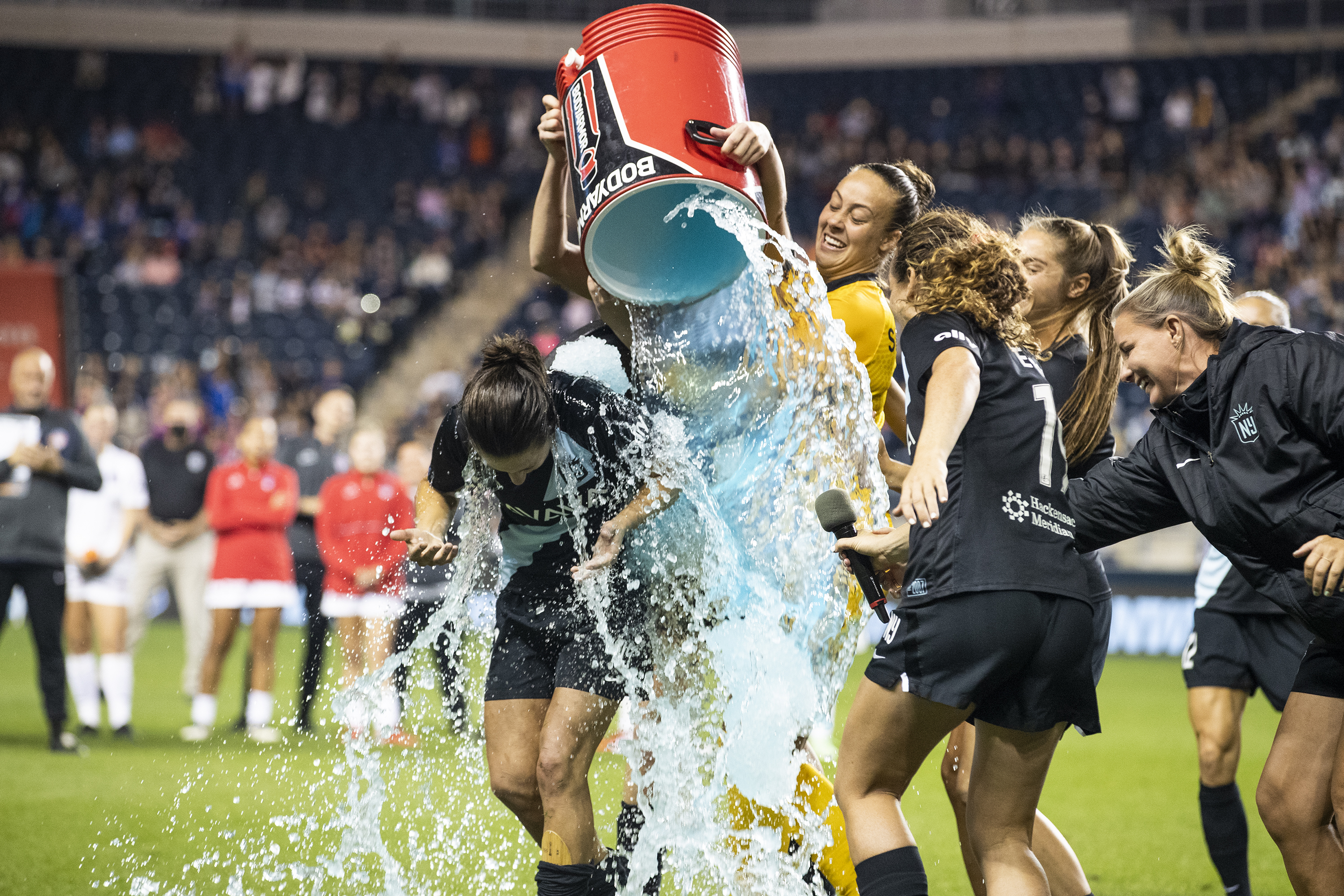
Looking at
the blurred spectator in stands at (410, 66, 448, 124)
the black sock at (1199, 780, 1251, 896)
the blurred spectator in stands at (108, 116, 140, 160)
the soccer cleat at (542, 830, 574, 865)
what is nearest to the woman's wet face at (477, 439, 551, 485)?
the soccer cleat at (542, 830, 574, 865)

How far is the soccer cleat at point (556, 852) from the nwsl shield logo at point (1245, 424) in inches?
77.1

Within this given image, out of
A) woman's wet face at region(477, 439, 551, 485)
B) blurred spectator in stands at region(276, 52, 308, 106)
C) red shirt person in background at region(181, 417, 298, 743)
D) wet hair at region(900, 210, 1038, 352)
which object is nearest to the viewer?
wet hair at region(900, 210, 1038, 352)

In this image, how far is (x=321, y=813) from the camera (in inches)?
Answer: 209

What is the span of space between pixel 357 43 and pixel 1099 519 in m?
22.1

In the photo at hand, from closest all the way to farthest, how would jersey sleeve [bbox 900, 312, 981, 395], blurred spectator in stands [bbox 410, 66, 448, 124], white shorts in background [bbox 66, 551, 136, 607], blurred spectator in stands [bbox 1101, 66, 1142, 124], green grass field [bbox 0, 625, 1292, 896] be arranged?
jersey sleeve [bbox 900, 312, 981, 395] < green grass field [bbox 0, 625, 1292, 896] < white shorts in background [bbox 66, 551, 136, 607] < blurred spectator in stands [bbox 1101, 66, 1142, 124] < blurred spectator in stands [bbox 410, 66, 448, 124]

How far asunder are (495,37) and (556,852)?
70.6 ft

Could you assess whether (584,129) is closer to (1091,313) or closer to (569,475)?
(569,475)

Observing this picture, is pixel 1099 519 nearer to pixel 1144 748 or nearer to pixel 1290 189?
pixel 1144 748

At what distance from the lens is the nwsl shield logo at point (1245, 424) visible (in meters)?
2.78

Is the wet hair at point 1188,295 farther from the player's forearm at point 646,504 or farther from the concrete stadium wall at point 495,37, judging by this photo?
the concrete stadium wall at point 495,37

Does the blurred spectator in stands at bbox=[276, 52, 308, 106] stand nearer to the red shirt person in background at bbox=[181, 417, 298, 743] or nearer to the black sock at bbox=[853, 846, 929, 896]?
the red shirt person in background at bbox=[181, 417, 298, 743]

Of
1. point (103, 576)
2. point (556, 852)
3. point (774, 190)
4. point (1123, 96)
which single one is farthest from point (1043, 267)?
point (1123, 96)

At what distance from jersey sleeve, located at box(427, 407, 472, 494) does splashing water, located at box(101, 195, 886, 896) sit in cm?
6

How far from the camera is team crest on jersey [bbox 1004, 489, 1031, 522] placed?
2.82 meters
